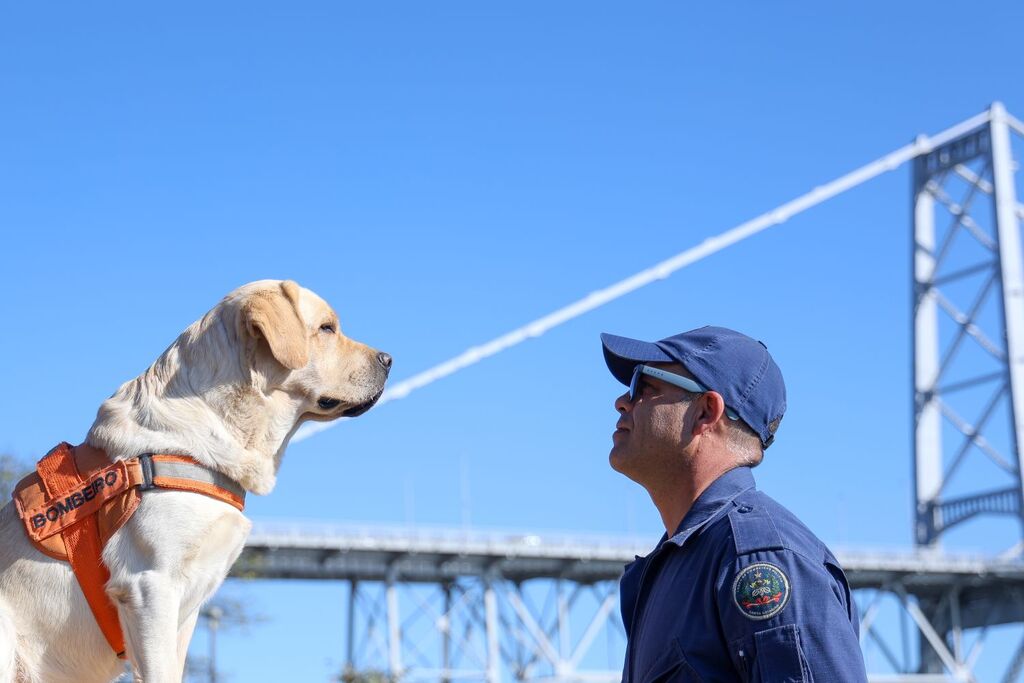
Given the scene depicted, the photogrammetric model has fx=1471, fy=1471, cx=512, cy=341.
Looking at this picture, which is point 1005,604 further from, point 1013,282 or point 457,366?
point 457,366

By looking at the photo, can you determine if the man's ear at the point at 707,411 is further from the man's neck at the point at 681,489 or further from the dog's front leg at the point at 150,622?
the dog's front leg at the point at 150,622

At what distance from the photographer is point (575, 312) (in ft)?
196

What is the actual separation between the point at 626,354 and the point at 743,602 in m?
0.75

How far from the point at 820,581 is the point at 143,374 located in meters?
2.52

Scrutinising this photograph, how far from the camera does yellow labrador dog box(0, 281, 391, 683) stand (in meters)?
4.15

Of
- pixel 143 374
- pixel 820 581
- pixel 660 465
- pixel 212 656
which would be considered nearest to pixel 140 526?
pixel 143 374

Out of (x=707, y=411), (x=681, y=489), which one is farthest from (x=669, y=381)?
(x=681, y=489)

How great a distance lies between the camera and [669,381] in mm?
3197

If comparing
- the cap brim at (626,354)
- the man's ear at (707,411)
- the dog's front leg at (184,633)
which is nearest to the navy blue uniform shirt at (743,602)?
the man's ear at (707,411)

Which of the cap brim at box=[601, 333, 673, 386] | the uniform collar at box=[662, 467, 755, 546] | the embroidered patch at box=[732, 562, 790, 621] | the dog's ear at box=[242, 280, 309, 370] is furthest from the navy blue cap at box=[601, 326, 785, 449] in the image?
the dog's ear at box=[242, 280, 309, 370]

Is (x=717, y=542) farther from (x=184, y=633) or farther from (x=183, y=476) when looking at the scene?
(x=184, y=633)

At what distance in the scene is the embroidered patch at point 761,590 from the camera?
2.63 metres

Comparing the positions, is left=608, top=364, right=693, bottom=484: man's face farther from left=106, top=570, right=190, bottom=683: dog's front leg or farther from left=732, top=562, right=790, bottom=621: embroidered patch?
left=106, top=570, right=190, bottom=683: dog's front leg

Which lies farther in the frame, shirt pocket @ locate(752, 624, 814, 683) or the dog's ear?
the dog's ear
